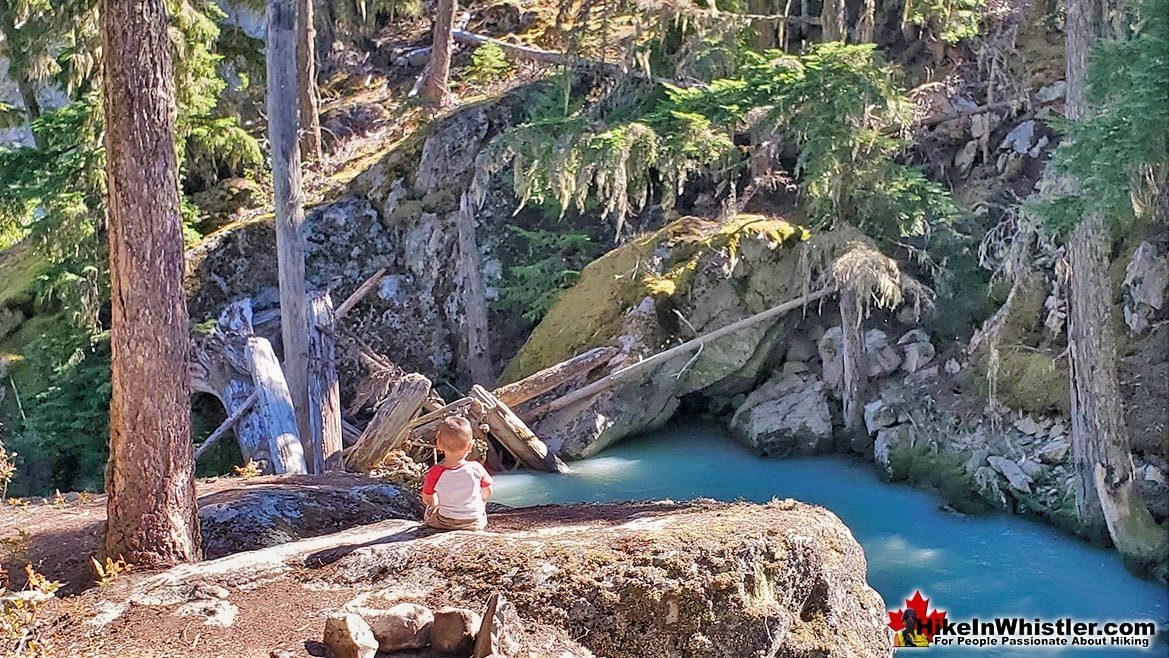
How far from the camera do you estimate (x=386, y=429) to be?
40.1ft

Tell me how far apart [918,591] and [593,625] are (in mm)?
5644

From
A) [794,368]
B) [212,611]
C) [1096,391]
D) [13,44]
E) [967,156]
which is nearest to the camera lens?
[212,611]

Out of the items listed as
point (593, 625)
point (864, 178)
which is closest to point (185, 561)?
point (593, 625)

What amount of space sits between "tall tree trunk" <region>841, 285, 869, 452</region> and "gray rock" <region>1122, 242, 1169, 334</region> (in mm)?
3208

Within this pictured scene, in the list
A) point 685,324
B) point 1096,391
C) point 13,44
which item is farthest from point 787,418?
point 13,44

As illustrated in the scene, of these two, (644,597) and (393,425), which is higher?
(644,597)

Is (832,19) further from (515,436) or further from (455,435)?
(455,435)

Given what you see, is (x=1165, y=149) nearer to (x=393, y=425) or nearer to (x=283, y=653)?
(x=283, y=653)

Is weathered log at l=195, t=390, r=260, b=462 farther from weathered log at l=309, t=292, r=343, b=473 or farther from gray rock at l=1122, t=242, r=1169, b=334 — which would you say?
gray rock at l=1122, t=242, r=1169, b=334

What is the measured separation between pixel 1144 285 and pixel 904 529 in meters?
4.15

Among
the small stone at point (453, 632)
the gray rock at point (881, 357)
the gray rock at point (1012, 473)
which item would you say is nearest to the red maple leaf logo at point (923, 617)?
the gray rock at point (1012, 473)

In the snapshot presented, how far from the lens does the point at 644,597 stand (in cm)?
512

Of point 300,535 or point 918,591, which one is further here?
point 918,591

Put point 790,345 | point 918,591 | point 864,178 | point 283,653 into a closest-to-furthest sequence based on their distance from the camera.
Answer: point 283,653 < point 918,591 < point 864,178 < point 790,345
